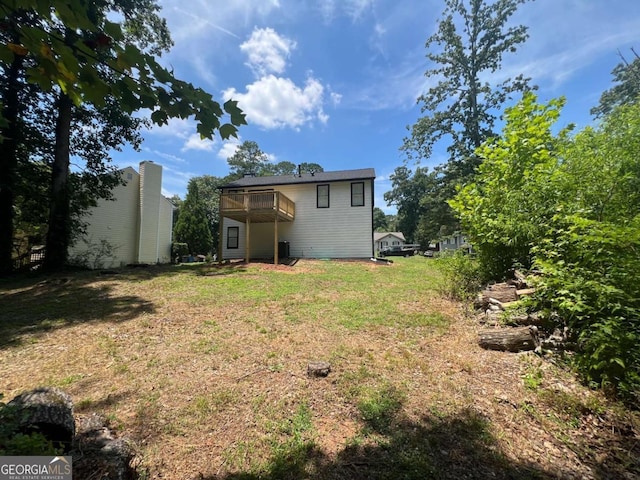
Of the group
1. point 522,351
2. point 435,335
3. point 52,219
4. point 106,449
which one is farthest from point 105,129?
point 522,351

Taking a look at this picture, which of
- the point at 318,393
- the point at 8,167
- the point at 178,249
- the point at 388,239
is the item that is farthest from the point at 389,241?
the point at 318,393

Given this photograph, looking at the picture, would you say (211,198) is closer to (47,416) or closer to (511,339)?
(47,416)

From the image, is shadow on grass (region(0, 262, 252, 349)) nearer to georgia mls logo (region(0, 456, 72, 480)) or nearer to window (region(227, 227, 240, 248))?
georgia mls logo (region(0, 456, 72, 480))

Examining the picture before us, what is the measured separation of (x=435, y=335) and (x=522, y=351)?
1142 millimetres

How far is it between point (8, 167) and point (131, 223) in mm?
7029

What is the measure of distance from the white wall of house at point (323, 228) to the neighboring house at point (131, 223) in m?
5.84

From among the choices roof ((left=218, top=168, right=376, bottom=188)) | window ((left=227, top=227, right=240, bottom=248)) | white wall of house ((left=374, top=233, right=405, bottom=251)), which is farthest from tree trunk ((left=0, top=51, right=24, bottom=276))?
white wall of house ((left=374, top=233, right=405, bottom=251))

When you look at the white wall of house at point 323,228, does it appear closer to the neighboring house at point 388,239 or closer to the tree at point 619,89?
the tree at point 619,89

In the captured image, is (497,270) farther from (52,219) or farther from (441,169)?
(441,169)

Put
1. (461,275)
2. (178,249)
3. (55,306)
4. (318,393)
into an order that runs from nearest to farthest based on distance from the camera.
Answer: (318,393)
(55,306)
(461,275)
(178,249)

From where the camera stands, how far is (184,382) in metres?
3.31

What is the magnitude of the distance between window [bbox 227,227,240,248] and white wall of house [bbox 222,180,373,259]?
44 cm

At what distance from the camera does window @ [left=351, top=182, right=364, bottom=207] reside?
15.5m

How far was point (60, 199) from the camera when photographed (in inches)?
402
